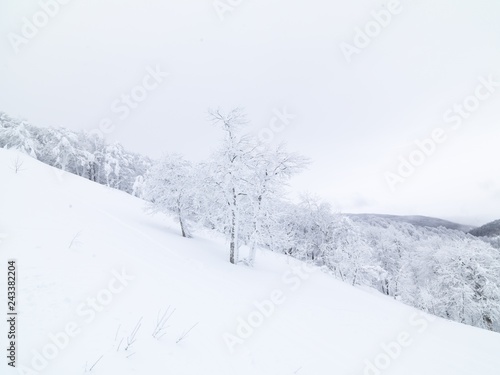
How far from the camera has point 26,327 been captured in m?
3.86

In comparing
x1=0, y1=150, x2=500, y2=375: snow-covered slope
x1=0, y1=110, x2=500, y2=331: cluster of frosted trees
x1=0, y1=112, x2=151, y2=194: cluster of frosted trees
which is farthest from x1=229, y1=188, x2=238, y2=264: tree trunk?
x1=0, y1=112, x2=151, y2=194: cluster of frosted trees

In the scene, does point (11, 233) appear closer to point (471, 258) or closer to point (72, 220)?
point (72, 220)

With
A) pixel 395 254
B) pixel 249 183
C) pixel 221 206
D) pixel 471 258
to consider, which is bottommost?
pixel 395 254

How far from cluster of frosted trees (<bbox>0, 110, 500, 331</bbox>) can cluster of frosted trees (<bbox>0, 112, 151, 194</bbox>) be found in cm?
19

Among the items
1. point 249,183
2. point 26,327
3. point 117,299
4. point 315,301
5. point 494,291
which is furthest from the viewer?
point 494,291

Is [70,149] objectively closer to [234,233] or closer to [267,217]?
[234,233]

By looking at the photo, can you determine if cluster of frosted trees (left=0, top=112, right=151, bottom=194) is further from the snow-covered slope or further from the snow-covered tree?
the snow-covered slope

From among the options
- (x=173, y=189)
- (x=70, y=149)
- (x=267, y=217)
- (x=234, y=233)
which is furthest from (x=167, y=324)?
(x=70, y=149)

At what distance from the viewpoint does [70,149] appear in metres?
39.0

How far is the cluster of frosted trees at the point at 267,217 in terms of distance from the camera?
18.2m

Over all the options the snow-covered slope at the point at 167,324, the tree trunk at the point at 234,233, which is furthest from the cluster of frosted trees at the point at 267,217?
the snow-covered slope at the point at 167,324

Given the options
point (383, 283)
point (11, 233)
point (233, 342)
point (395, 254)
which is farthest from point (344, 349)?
point (395, 254)

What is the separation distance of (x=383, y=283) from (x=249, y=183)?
42.1m

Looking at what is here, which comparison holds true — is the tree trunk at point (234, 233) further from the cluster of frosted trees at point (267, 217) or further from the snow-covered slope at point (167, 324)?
the snow-covered slope at point (167, 324)
